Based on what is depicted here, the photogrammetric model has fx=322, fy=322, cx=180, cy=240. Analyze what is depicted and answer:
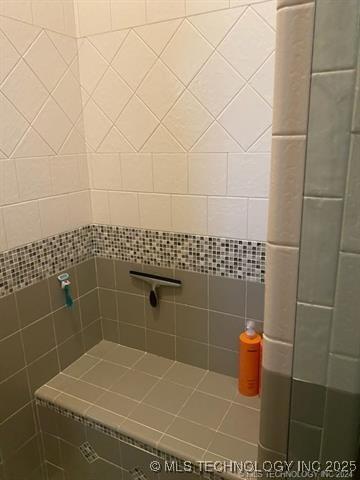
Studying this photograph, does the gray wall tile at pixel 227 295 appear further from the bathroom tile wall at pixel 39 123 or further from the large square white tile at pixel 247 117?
the bathroom tile wall at pixel 39 123

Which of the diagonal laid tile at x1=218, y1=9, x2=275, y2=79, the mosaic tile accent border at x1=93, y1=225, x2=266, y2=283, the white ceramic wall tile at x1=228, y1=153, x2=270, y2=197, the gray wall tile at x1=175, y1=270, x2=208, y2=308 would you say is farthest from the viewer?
the gray wall tile at x1=175, y1=270, x2=208, y2=308

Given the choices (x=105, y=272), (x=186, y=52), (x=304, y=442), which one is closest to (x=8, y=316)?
(x=105, y=272)

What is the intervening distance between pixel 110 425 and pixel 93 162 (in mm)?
1067

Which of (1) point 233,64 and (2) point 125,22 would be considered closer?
(1) point 233,64

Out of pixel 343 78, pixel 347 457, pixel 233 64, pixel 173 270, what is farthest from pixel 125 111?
pixel 347 457

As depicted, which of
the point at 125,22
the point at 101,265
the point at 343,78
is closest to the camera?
the point at 343,78

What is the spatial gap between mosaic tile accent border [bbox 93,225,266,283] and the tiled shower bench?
1.62 feet

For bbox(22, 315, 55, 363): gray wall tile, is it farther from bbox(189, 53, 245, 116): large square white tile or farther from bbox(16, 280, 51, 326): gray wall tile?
bbox(189, 53, 245, 116): large square white tile

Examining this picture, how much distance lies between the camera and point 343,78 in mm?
438

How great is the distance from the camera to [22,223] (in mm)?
1200

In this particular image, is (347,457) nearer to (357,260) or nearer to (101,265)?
(357,260)

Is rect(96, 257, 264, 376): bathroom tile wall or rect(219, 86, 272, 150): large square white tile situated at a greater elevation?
rect(219, 86, 272, 150): large square white tile

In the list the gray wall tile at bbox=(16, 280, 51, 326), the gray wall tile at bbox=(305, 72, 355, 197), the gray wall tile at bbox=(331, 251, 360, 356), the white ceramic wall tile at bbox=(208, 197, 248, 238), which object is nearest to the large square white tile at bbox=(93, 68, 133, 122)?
the white ceramic wall tile at bbox=(208, 197, 248, 238)

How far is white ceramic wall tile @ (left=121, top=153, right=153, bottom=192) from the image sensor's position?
1.33 meters
